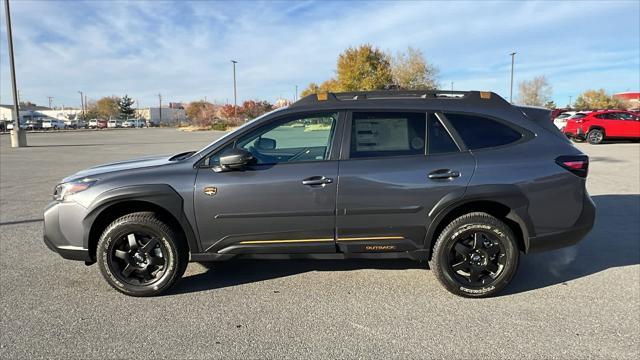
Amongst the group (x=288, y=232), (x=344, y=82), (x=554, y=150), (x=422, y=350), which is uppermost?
(x=344, y=82)

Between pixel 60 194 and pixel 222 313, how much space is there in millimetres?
1861

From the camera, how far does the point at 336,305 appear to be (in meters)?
3.70

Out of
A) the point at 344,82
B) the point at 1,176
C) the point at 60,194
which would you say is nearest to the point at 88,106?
the point at 344,82

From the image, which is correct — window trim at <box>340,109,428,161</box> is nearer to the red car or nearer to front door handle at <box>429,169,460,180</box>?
front door handle at <box>429,169,460,180</box>

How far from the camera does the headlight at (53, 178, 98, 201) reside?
384 cm

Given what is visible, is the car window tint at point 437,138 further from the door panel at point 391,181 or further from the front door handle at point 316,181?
the front door handle at point 316,181

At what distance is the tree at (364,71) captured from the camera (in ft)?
149

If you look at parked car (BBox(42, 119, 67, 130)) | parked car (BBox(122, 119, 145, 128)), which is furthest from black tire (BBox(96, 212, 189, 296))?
parked car (BBox(122, 119, 145, 128))

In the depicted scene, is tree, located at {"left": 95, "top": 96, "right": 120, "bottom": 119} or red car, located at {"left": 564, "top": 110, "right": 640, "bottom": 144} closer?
red car, located at {"left": 564, "top": 110, "right": 640, "bottom": 144}

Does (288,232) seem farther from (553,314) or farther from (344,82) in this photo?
(344,82)

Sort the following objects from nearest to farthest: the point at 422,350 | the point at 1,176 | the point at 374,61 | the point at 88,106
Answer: the point at 422,350 → the point at 1,176 → the point at 374,61 → the point at 88,106

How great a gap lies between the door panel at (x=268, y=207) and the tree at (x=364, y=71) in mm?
42129

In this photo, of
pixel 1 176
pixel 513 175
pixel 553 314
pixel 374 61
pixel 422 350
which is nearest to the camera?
pixel 422 350

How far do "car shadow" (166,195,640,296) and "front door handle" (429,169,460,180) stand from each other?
1205 mm
